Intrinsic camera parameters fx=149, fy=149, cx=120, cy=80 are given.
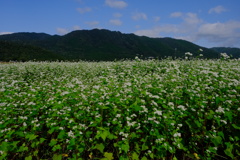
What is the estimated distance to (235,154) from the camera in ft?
13.6

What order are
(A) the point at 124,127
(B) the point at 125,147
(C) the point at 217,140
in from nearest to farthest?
(B) the point at 125,147
(C) the point at 217,140
(A) the point at 124,127

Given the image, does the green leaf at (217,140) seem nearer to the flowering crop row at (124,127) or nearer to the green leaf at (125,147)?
the flowering crop row at (124,127)

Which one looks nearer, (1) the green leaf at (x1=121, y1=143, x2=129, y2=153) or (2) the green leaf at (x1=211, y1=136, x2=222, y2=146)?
(1) the green leaf at (x1=121, y1=143, x2=129, y2=153)

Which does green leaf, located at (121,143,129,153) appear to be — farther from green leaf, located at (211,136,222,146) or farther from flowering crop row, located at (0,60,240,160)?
green leaf, located at (211,136,222,146)

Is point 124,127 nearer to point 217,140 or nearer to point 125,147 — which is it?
point 125,147

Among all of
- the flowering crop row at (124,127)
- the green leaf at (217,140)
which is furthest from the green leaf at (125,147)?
the green leaf at (217,140)

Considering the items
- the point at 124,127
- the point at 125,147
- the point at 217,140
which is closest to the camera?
the point at 125,147

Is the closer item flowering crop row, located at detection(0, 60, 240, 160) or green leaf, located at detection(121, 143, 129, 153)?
green leaf, located at detection(121, 143, 129, 153)

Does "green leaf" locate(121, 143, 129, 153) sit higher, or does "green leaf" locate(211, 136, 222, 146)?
"green leaf" locate(211, 136, 222, 146)

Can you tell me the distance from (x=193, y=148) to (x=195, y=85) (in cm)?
241

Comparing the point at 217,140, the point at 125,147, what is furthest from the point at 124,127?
the point at 217,140

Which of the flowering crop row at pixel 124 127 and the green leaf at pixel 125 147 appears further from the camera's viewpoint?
the flowering crop row at pixel 124 127

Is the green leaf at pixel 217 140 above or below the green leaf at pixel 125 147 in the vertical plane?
above

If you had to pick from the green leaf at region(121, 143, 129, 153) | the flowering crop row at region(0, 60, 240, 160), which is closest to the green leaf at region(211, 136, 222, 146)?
the flowering crop row at region(0, 60, 240, 160)
